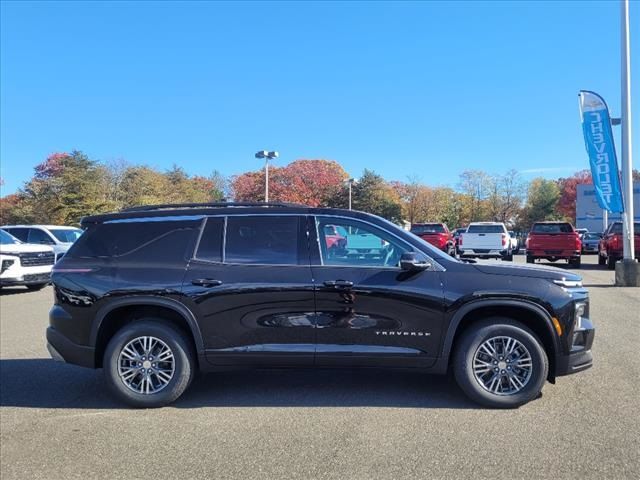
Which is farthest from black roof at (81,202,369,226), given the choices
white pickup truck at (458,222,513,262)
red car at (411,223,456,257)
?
white pickup truck at (458,222,513,262)

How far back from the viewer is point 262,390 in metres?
5.53

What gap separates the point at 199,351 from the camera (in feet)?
16.5

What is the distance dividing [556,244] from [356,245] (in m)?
16.7

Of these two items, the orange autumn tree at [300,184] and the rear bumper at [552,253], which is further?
the orange autumn tree at [300,184]

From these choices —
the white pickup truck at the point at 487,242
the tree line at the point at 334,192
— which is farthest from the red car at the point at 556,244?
the tree line at the point at 334,192

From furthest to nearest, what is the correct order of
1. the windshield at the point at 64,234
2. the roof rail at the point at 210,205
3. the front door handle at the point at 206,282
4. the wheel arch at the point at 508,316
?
1. the windshield at the point at 64,234
2. the roof rail at the point at 210,205
3. the front door handle at the point at 206,282
4. the wheel arch at the point at 508,316

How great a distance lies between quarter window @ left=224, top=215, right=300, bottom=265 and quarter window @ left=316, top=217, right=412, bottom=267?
0.28m

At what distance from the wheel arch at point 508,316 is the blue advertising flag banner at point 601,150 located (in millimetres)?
11894

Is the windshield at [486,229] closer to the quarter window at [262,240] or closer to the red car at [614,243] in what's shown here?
the red car at [614,243]

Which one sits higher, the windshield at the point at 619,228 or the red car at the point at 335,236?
the windshield at the point at 619,228

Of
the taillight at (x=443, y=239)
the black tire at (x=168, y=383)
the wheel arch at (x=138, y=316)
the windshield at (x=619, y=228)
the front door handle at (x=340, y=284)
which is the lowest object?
the black tire at (x=168, y=383)

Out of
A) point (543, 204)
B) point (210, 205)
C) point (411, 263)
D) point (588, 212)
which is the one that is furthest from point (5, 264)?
point (543, 204)

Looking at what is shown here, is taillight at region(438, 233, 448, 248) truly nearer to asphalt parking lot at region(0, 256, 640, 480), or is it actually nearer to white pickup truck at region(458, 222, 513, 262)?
white pickup truck at region(458, 222, 513, 262)

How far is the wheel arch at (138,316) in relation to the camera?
16.4 feet
